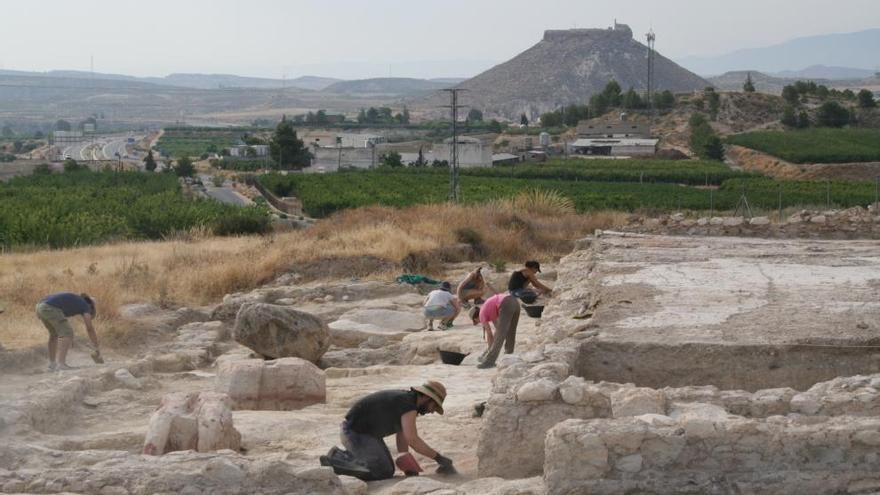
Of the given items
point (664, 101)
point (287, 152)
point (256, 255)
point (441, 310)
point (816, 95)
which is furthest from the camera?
point (664, 101)

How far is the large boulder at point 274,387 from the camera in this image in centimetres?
1279

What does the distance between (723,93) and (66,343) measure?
314 ft

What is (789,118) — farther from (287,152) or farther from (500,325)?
(500,325)

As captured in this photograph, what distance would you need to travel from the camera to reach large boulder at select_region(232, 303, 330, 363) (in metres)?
15.8

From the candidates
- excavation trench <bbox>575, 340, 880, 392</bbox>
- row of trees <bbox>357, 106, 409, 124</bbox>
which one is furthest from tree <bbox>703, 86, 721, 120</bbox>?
excavation trench <bbox>575, 340, 880, 392</bbox>

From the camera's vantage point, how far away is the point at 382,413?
1003cm

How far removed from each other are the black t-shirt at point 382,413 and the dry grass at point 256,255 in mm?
6957

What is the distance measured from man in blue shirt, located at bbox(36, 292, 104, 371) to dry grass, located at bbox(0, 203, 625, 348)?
2.88 feet

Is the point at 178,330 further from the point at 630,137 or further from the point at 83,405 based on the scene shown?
the point at 630,137

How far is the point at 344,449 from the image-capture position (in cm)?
1005

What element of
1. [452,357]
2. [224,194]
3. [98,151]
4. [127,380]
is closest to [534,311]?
[452,357]

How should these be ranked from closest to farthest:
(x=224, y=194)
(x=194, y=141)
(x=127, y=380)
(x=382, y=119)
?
(x=127, y=380) → (x=224, y=194) → (x=194, y=141) → (x=382, y=119)

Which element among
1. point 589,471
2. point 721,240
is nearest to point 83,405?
point 589,471

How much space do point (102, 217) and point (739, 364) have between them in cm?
3117
